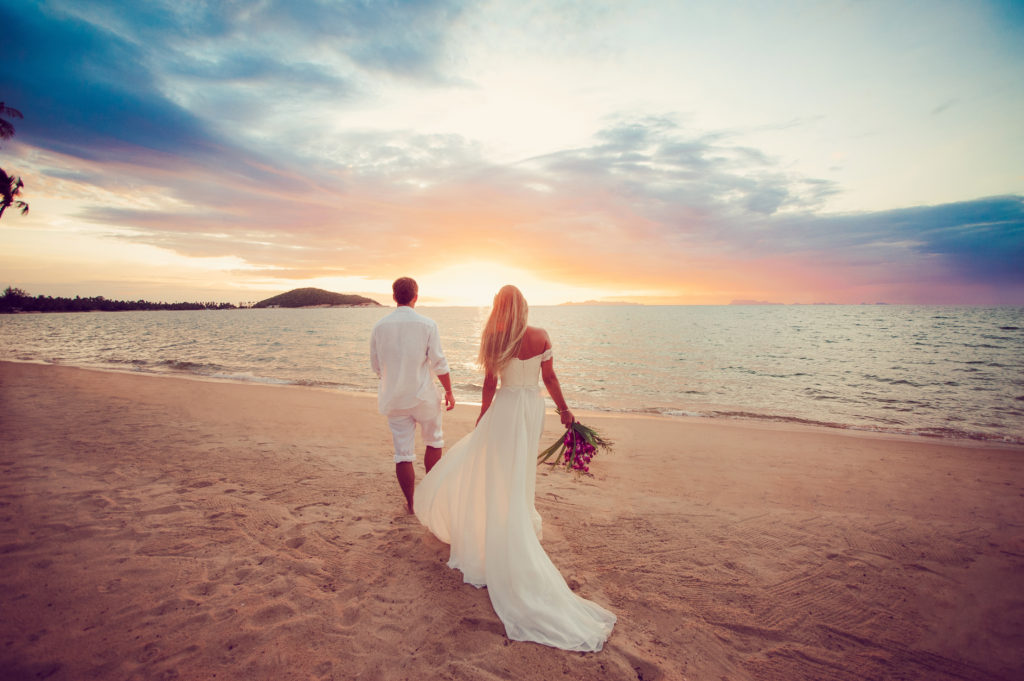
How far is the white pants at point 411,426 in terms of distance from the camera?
15.6ft

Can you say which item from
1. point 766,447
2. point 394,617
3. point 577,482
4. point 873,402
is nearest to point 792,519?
point 577,482

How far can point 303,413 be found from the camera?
10.8 meters

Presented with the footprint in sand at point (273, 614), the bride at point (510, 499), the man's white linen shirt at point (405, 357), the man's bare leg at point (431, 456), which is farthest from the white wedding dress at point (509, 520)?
the footprint in sand at point (273, 614)

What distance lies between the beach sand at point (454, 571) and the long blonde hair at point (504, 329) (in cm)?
205

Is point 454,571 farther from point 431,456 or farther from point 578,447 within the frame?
point 578,447

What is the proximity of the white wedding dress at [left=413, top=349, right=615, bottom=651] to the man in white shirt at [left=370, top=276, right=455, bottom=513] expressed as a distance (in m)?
0.60

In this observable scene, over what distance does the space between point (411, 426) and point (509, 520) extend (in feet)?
5.77

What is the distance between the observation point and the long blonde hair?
150 inches

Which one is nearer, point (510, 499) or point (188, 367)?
point (510, 499)

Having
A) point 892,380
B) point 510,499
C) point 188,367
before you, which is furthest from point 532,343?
point 188,367

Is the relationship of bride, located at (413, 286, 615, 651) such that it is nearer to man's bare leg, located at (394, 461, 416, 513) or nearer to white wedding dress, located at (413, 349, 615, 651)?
white wedding dress, located at (413, 349, 615, 651)

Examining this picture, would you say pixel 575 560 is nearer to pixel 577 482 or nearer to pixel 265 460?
pixel 577 482

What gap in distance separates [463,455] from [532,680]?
1.86m

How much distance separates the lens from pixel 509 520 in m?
3.69
